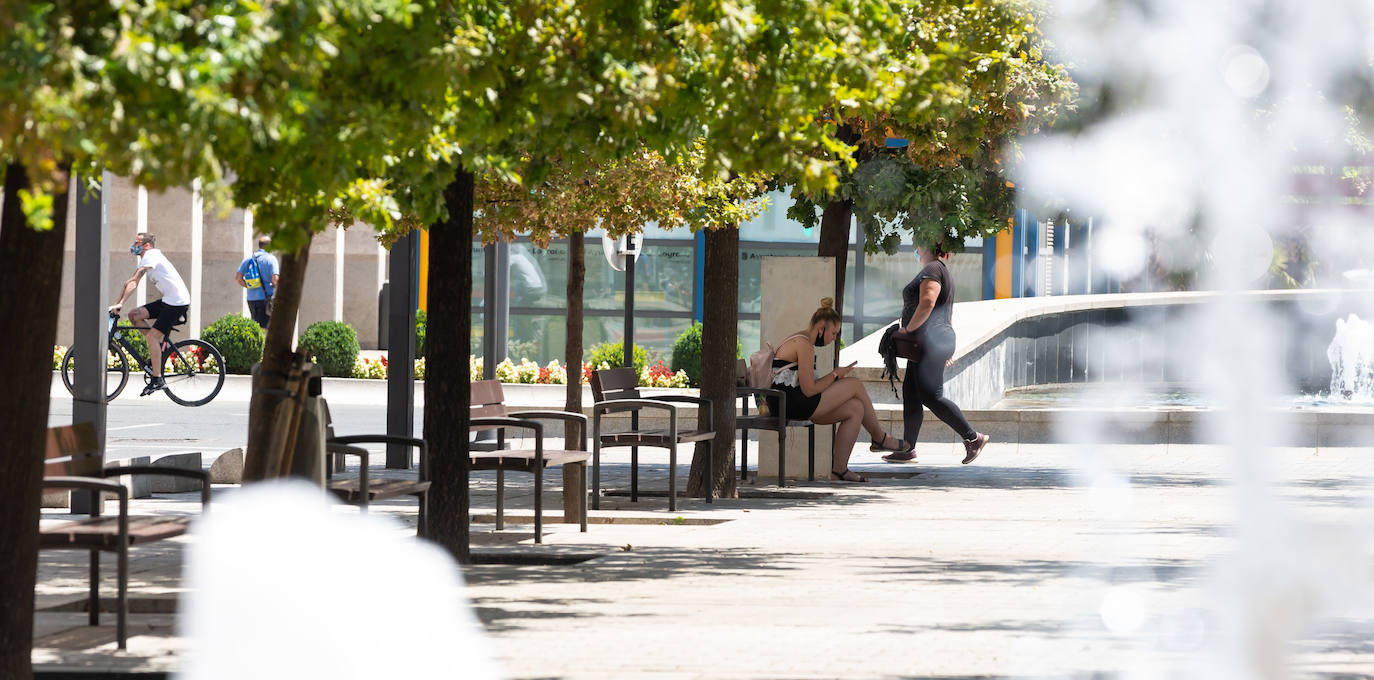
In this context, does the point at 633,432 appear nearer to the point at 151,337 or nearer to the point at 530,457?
the point at 530,457

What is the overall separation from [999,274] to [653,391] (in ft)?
34.7

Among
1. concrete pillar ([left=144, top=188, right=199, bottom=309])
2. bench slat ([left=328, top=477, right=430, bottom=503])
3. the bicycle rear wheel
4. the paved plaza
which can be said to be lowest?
the paved plaza

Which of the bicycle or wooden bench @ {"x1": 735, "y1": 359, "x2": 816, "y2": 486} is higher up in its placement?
the bicycle

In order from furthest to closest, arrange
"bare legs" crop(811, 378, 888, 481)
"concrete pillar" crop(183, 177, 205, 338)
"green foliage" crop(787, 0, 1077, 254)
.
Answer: "concrete pillar" crop(183, 177, 205, 338) < "bare legs" crop(811, 378, 888, 481) < "green foliage" crop(787, 0, 1077, 254)

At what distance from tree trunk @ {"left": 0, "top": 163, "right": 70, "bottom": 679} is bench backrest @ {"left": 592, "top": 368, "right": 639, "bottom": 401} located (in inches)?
256

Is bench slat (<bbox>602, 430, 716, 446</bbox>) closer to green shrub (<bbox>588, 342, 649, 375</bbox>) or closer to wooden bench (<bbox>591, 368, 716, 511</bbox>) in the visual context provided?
wooden bench (<bbox>591, 368, 716, 511</bbox>)

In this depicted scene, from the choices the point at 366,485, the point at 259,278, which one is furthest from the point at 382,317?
the point at 366,485

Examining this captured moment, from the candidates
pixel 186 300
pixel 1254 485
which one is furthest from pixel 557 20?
pixel 186 300

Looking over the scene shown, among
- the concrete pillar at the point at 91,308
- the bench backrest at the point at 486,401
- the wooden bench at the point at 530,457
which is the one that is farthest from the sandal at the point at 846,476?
the concrete pillar at the point at 91,308

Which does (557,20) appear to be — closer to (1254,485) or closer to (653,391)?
(1254,485)

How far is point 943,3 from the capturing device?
8.41 metres

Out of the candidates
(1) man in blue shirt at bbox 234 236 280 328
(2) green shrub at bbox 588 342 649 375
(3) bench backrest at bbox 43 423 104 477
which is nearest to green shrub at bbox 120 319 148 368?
(1) man in blue shirt at bbox 234 236 280 328

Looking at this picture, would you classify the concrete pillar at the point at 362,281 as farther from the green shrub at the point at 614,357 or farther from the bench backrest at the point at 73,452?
the bench backrest at the point at 73,452

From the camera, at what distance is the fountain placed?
32.0 meters
